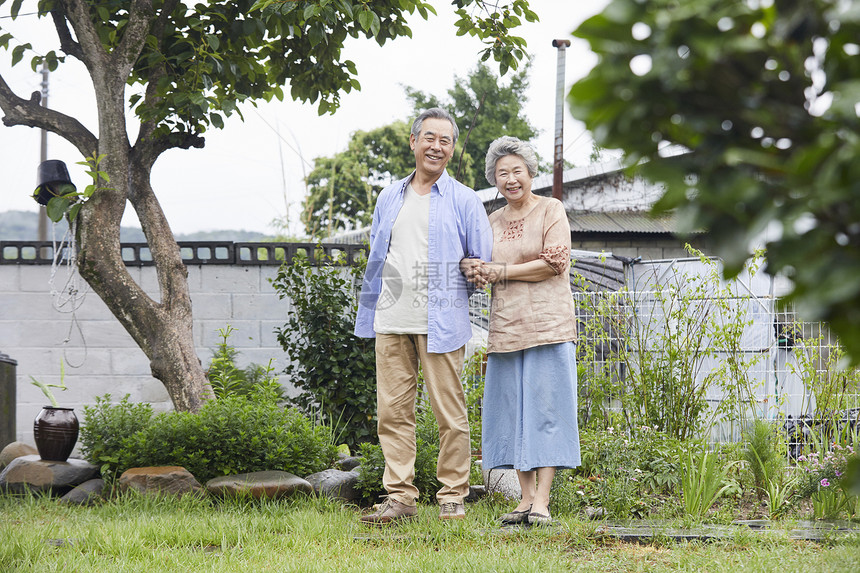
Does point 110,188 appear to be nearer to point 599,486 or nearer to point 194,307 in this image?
point 194,307

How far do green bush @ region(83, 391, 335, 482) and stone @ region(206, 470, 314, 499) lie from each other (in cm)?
17

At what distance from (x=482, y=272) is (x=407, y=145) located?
2031 centimetres

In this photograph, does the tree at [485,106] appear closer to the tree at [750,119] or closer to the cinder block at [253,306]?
the cinder block at [253,306]

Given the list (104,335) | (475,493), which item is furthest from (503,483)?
(104,335)

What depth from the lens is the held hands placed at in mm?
3426

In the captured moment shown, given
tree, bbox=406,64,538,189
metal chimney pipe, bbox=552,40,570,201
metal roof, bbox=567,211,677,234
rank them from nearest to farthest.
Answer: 1. metal chimney pipe, bbox=552,40,570,201
2. metal roof, bbox=567,211,677,234
3. tree, bbox=406,64,538,189

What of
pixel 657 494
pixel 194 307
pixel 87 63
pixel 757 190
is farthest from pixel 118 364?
pixel 757 190

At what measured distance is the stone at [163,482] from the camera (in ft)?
12.9

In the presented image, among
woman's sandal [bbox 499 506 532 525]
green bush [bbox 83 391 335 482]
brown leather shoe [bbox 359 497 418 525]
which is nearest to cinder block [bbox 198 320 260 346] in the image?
green bush [bbox 83 391 335 482]

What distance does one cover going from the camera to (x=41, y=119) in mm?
4625

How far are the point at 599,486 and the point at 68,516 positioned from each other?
102 inches

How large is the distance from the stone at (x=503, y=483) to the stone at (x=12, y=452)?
3.12m

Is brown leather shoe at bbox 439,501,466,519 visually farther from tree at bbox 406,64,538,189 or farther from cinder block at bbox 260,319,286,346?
tree at bbox 406,64,538,189

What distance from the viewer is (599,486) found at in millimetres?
3580
